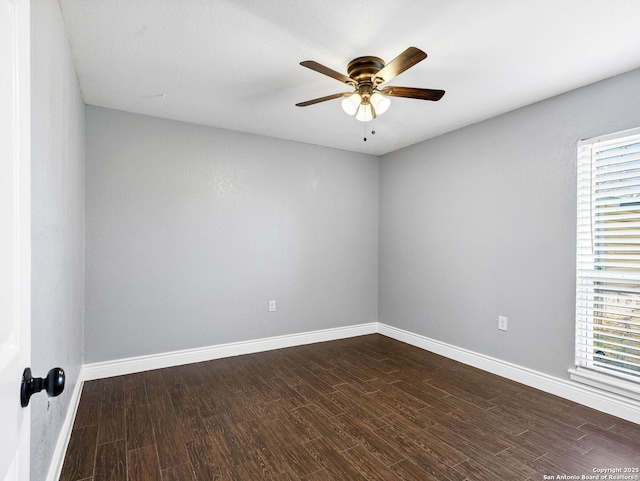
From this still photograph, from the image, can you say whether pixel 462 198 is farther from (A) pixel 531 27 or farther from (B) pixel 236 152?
(B) pixel 236 152

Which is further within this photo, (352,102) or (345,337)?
(345,337)

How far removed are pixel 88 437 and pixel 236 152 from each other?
2686 millimetres

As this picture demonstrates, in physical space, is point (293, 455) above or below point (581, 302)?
below

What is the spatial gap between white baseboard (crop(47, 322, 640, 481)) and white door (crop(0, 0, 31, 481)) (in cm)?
138

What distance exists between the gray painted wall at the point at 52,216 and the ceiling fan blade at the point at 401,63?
157 centimetres

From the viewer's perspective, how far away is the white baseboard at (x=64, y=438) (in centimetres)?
167

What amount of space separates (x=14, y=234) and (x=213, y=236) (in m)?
2.89

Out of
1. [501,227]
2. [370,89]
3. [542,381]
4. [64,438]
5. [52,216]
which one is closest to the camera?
[52,216]

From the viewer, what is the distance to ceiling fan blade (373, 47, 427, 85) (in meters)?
1.69

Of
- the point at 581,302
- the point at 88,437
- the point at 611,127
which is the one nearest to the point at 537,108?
the point at 611,127

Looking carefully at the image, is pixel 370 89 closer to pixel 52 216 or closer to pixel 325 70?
pixel 325 70

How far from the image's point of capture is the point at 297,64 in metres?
2.29

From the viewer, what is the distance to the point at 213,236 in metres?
3.49

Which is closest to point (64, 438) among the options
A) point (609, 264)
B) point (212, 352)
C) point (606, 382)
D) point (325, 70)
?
point (212, 352)
